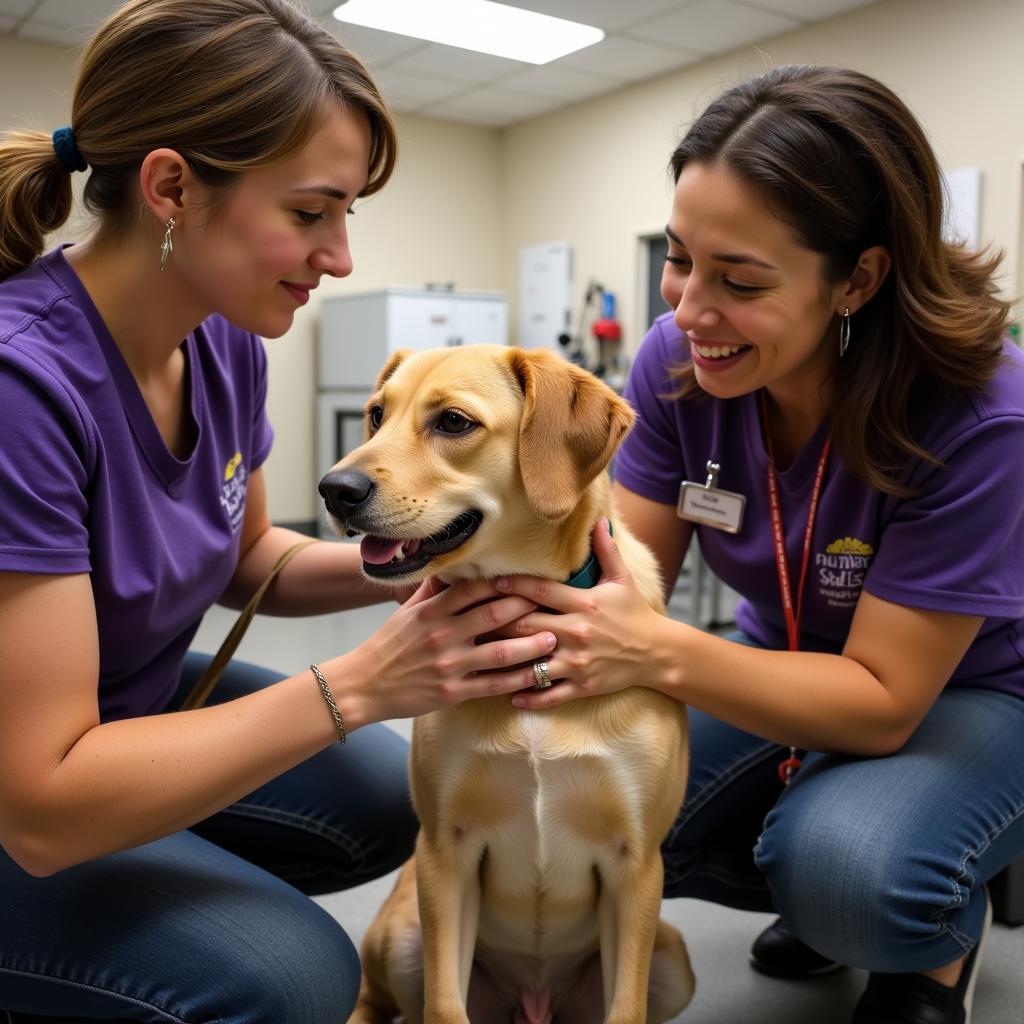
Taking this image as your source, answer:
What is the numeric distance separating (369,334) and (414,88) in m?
1.75

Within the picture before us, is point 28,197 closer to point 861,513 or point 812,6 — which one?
point 861,513

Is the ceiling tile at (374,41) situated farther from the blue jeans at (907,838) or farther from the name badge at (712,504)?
the blue jeans at (907,838)

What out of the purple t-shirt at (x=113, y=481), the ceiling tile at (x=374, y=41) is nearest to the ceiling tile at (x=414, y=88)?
the ceiling tile at (x=374, y=41)

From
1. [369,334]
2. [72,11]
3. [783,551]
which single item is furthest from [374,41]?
[783,551]

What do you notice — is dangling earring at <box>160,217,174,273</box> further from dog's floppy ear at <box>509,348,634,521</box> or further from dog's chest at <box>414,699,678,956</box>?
dog's chest at <box>414,699,678,956</box>

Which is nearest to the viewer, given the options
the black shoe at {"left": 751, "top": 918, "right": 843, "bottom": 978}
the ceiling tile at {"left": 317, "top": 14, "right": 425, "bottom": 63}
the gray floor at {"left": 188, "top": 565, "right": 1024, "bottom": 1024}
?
the gray floor at {"left": 188, "top": 565, "right": 1024, "bottom": 1024}

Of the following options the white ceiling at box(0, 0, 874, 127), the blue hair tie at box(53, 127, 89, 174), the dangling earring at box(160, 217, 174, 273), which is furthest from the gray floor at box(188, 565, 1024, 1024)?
the white ceiling at box(0, 0, 874, 127)

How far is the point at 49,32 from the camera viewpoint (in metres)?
5.95

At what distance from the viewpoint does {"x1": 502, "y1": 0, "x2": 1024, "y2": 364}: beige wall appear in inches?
188

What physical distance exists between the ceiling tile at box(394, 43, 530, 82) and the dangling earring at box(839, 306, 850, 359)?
17.1 ft

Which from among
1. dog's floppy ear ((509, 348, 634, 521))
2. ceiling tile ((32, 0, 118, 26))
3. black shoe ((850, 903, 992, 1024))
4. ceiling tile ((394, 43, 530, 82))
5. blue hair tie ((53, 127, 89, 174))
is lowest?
black shoe ((850, 903, 992, 1024))

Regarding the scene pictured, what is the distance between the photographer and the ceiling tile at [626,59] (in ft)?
19.6

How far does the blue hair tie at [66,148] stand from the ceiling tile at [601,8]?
15.0 feet

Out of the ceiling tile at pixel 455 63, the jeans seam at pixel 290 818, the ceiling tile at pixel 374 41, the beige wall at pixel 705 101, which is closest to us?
the jeans seam at pixel 290 818
